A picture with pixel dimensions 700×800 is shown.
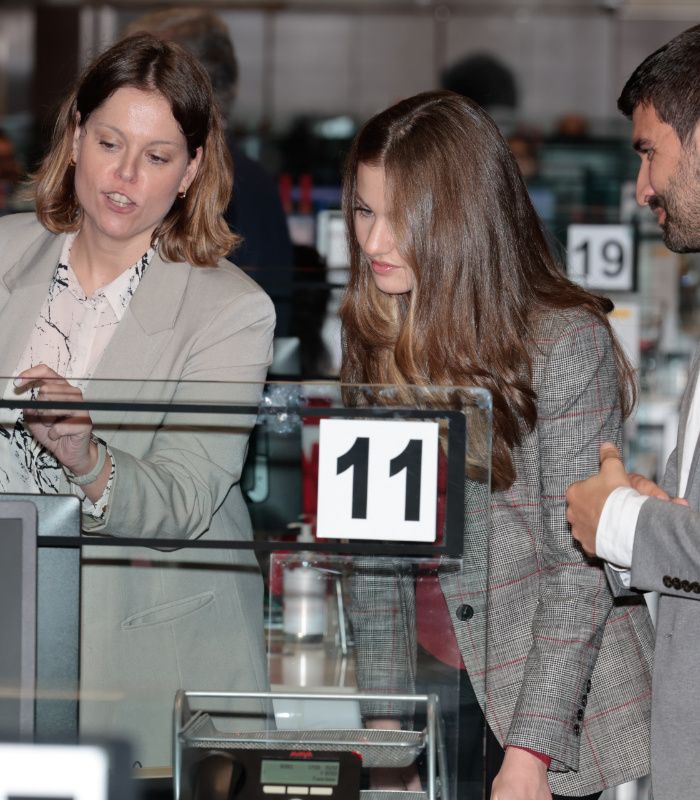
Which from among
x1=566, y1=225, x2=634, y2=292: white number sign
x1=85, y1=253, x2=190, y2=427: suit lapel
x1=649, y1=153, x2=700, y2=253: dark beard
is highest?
x1=566, y1=225, x2=634, y2=292: white number sign

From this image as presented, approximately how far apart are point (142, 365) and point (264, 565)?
54cm

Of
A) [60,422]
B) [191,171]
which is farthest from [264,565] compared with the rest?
[191,171]

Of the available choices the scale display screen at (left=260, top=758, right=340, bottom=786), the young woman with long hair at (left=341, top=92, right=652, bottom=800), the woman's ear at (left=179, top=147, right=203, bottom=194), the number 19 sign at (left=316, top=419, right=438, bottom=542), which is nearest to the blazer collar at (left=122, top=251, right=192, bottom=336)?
the woman's ear at (left=179, top=147, right=203, bottom=194)

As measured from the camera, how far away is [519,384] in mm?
1496

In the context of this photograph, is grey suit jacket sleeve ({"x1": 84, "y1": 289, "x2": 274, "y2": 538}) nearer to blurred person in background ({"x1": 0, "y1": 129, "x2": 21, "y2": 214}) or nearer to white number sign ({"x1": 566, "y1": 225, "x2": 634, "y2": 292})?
white number sign ({"x1": 566, "y1": 225, "x2": 634, "y2": 292})

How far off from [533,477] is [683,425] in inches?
7.2

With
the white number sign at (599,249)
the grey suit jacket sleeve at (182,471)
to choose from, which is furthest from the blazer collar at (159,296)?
the white number sign at (599,249)

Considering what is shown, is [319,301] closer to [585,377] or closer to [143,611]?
[585,377]

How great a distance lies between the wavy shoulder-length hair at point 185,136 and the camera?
1.73 m

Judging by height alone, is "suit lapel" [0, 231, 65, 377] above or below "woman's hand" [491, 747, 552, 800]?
above

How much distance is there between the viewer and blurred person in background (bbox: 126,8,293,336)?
295cm

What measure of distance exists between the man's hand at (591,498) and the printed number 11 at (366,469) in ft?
0.91

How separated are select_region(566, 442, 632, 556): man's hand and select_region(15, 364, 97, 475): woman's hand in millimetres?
508

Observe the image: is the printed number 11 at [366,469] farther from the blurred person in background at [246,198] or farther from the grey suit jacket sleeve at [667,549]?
the blurred person in background at [246,198]
